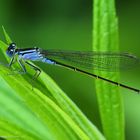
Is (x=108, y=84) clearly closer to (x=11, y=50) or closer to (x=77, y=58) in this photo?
(x=11, y=50)

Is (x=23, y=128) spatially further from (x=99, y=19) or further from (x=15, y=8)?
(x=15, y=8)

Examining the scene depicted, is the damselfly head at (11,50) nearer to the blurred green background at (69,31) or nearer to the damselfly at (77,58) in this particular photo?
the damselfly at (77,58)

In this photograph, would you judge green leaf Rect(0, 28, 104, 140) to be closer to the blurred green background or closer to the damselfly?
the damselfly

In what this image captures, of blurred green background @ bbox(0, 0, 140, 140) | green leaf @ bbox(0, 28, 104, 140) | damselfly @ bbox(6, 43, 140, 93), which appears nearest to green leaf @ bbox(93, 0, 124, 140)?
green leaf @ bbox(0, 28, 104, 140)

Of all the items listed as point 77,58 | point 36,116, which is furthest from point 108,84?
point 77,58

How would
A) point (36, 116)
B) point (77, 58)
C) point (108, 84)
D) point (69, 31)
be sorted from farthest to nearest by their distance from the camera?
1. point (69, 31)
2. point (77, 58)
3. point (108, 84)
4. point (36, 116)

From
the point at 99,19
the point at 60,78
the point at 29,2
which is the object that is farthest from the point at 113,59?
the point at 99,19
